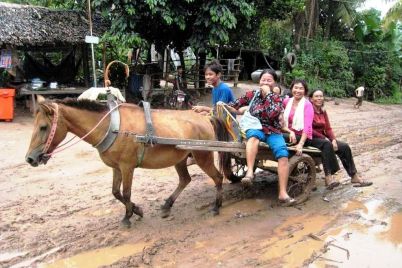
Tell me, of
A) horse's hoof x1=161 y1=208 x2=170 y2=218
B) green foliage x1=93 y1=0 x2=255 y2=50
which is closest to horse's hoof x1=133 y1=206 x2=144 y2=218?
horse's hoof x1=161 y1=208 x2=170 y2=218

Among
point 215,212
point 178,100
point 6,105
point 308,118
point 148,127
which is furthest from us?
point 178,100

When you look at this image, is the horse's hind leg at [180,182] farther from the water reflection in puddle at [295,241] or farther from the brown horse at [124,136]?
the water reflection in puddle at [295,241]

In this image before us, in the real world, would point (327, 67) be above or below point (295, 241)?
above

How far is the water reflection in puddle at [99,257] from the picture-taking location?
4020 mm

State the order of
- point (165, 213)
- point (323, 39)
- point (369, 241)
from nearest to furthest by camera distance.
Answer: point (369, 241), point (165, 213), point (323, 39)

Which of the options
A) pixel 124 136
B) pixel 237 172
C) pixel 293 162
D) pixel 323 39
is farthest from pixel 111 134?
pixel 323 39

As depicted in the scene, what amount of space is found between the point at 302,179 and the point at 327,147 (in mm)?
594

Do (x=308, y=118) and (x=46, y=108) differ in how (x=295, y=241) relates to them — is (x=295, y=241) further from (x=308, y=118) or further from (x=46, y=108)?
(x=46, y=108)

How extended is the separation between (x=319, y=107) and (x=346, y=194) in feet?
4.69

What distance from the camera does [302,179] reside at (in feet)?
19.8

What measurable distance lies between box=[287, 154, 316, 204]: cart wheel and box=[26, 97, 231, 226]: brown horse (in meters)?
1.22

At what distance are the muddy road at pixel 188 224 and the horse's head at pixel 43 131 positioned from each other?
0.96 m

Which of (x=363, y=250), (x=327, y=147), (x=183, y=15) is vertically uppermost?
(x=183, y=15)

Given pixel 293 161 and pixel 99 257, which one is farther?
pixel 293 161
